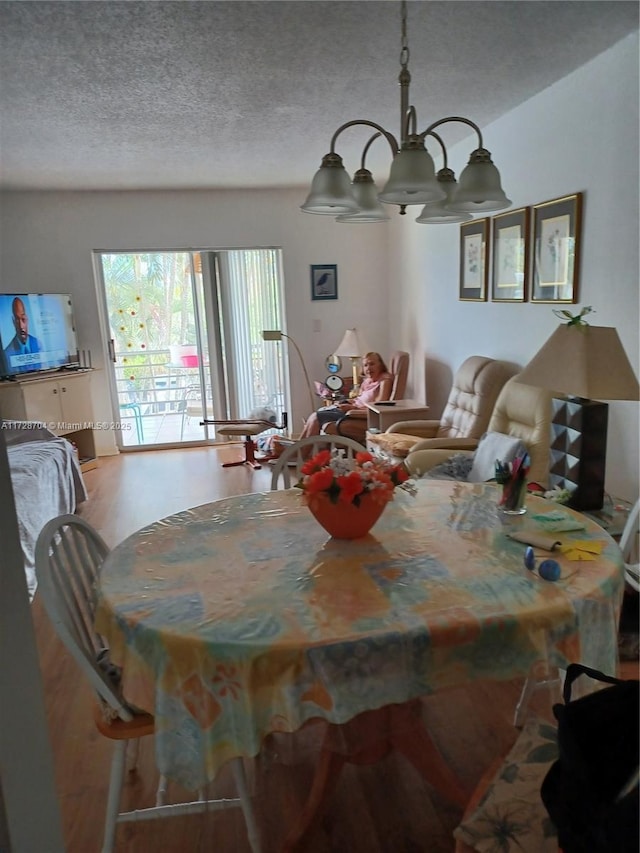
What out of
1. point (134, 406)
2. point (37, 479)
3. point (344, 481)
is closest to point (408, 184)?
point (344, 481)

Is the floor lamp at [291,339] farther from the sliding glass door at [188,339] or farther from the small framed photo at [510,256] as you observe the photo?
the small framed photo at [510,256]

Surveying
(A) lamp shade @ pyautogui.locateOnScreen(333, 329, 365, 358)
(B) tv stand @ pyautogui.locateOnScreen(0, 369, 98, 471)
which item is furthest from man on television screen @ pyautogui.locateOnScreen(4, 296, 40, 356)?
(A) lamp shade @ pyautogui.locateOnScreen(333, 329, 365, 358)

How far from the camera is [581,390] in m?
2.15

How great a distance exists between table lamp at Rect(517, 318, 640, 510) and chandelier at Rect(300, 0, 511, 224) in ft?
1.99

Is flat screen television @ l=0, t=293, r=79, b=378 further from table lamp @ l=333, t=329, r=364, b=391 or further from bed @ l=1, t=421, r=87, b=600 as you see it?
table lamp @ l=333, t=329, r=364, b=391

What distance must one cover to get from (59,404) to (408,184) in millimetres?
4006

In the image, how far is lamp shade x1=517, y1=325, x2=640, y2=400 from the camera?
2.14 meters

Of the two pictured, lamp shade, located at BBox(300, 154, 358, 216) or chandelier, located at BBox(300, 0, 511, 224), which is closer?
chandelier, located at BBox(300, 0, 511, 224)

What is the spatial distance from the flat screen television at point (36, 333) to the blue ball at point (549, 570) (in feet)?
14.2

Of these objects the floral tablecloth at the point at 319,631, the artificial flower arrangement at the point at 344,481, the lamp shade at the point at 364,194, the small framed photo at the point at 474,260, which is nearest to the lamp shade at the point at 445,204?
the lamp shade at the point at 364,194

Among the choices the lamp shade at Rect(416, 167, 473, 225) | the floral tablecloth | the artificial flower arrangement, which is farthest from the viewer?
the lamp shade at Rect(416, 167, 473, 225)

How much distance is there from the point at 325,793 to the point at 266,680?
0.60m

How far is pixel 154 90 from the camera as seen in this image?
2.75 meters

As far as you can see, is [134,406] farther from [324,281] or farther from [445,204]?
[445,204]
